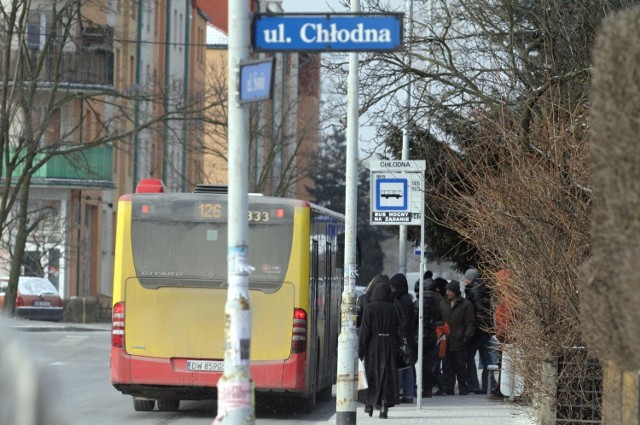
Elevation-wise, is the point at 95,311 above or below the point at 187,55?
below

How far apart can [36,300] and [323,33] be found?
4008 cm

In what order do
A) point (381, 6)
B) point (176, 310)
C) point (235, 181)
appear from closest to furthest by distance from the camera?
point (235, 181) < point (176, 310) < point (381, 6)

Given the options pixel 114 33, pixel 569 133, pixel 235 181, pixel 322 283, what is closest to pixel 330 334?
pixel 322 283

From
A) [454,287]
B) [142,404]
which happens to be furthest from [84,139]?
[142,404]

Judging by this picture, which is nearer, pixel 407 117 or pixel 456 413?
pixel 456 413

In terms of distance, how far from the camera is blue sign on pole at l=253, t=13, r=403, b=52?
9516 mm

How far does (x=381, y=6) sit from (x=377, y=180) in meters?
4.53

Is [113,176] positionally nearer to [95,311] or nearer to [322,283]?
[95,311]

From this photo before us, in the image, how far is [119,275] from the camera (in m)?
18.1

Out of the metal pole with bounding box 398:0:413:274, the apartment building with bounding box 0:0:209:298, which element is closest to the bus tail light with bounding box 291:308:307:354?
the metal pole with bounding box 398:0:413:274

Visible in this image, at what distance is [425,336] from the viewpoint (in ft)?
72.3

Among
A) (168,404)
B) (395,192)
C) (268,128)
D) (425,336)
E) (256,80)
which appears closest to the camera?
(256,80)

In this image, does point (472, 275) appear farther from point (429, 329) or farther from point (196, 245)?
point (196, 245)

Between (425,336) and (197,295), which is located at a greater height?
(197,295)
